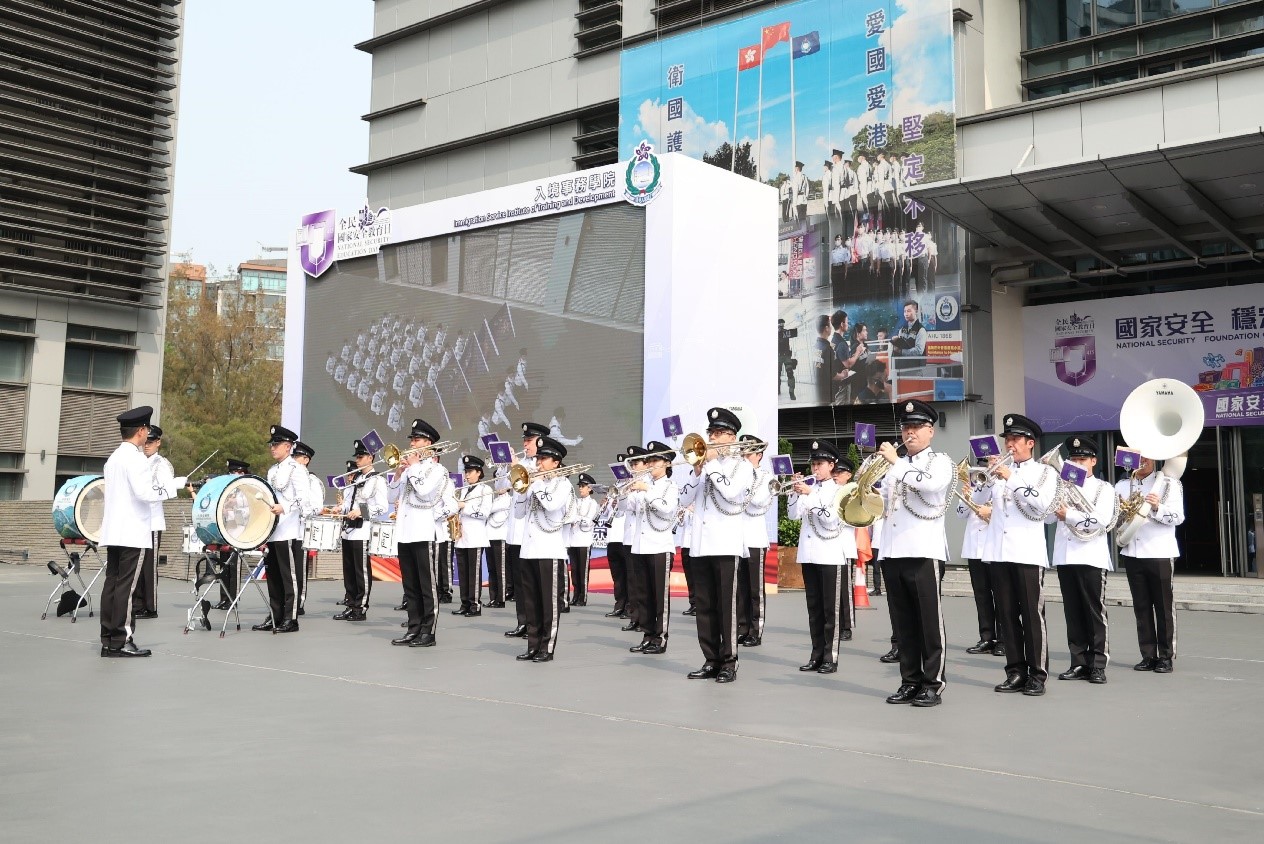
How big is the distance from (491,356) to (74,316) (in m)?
12.7

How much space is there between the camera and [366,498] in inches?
486

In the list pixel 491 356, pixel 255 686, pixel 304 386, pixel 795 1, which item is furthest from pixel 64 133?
pixel 255 686

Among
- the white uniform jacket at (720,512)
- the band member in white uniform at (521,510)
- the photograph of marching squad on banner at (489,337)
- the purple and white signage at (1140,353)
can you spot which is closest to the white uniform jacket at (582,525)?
the band member in white uniform at (521,510)

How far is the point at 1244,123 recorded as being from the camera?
17156mm

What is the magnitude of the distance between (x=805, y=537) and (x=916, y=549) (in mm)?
2158

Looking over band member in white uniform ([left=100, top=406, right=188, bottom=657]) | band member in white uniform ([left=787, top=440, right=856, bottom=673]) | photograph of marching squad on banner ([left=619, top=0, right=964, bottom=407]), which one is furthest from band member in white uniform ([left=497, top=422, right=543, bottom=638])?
photograph of marching squad on banner ([left=619, top=0, right=964, bottom=407])

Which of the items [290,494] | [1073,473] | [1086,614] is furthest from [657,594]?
[290,494]

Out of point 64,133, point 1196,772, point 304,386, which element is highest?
point 64,133

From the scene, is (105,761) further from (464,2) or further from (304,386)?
(464,2)

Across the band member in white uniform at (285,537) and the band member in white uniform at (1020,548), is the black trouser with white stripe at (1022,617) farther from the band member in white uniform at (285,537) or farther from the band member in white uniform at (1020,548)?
the band member in white uniform at (285,537)

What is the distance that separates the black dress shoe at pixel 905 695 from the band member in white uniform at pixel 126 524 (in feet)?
17.9

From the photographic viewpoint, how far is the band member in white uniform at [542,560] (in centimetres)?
896

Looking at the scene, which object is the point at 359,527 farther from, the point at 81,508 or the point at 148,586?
the point at 81,508

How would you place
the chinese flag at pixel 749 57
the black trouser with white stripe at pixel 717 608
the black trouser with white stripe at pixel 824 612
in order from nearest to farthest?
1. the black trouser with white stripe at pixel 717 608
2. the black trouser with white stripe at pixel 824 612
3. the chinese flag at pixel 749 57
